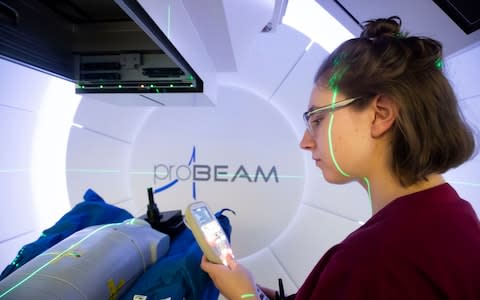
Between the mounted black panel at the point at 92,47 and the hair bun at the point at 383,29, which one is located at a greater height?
the mounted black panel at the point at 92,47

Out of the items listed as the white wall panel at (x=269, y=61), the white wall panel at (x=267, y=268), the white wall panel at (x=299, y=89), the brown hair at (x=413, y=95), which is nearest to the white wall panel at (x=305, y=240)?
the white wall panel at (x=267, y=268)

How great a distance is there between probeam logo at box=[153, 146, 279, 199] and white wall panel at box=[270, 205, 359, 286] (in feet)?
1.08

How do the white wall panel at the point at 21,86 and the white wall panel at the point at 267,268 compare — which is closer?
the white wall panel at the point at 21,86

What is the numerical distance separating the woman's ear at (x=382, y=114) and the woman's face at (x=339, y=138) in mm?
19

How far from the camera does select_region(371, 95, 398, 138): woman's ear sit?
632 mm

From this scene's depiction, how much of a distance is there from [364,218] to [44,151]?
81.8 inches

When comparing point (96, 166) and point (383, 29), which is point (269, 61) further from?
point (96, 166)

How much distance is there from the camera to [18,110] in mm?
1599

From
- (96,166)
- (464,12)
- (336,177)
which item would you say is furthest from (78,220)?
(464,12)

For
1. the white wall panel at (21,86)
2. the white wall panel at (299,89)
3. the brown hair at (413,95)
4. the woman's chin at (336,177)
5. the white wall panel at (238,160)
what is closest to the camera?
the brown hair at (413,95)

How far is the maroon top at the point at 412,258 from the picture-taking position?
485mm

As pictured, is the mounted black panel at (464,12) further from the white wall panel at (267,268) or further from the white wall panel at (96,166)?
the white wall panel at (96,166)

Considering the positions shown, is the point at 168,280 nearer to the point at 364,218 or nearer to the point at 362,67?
the point at 362,67

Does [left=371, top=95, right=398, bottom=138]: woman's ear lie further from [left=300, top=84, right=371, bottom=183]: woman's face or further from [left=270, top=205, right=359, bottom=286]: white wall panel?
[left=270, top=205, right=359, bottom=286]: white wall panel
